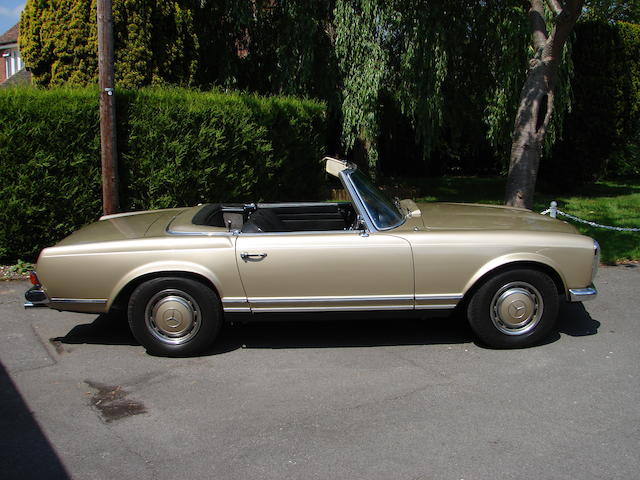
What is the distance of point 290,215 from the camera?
5828 millimetres

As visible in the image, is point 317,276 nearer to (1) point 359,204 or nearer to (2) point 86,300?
(1) point 359,204

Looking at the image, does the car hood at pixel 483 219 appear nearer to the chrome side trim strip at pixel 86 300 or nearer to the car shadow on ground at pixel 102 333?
the chrome side trim strip at pixel 86 300

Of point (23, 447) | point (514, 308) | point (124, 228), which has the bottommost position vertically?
point (23, 447)

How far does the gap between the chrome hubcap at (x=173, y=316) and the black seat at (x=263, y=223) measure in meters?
0.71

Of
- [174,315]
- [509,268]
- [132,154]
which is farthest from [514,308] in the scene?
[132,154]

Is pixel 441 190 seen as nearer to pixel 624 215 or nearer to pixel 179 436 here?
pixel 624 215

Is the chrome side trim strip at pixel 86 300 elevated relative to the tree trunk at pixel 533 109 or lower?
lower

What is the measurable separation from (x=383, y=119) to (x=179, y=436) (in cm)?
1195

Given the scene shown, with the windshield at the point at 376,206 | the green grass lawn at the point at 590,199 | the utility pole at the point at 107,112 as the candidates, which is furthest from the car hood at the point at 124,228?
the green grass lawn at the point at 590,199

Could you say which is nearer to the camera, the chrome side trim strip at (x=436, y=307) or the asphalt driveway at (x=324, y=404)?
the asphalt driveway at (x=324, y=404)

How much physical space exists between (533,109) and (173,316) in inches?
248

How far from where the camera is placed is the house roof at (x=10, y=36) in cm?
3303

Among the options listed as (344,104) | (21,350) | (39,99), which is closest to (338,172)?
(21,350)

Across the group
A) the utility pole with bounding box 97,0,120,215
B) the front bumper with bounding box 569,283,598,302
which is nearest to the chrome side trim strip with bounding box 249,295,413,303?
the front bumper with bounding box 569,283,598,302
